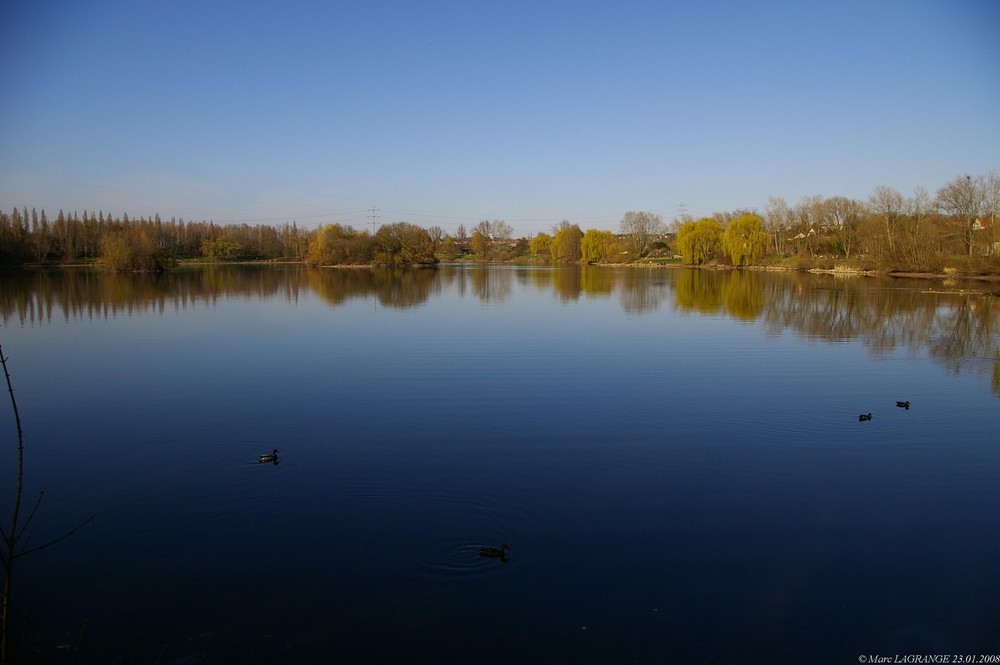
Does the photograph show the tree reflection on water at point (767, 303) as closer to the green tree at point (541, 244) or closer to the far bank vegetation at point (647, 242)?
the far bank vegetation at point (647, 242)

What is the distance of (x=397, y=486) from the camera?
607 cm

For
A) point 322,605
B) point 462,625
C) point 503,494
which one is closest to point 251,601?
point 322,605

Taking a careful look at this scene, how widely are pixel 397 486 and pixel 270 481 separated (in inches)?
51.8

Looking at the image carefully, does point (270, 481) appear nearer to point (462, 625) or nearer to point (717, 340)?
point (462, 625)

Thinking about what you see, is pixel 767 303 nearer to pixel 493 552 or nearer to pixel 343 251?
pixel 493 552

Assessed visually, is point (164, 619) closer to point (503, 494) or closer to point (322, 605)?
point (322, 605)

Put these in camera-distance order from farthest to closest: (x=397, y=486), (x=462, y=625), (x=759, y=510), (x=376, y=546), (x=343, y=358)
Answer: (x=343, y=358) → (x=397, y=486) → (x=759, y=510) → (x=376, y=546) → (x=462, y=625)

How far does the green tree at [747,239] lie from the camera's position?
2095 inches

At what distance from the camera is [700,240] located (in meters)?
59.0

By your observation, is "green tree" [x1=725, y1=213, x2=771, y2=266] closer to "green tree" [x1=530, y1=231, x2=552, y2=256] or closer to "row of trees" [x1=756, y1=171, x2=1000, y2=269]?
"row of trees" [x1=756, y1=171, x2=1000, y2=269]

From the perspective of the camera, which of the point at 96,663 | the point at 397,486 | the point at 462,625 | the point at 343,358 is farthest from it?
the point at 343,358

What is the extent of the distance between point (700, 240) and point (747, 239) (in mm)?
5981

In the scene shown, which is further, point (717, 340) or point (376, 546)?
point (717, 340)

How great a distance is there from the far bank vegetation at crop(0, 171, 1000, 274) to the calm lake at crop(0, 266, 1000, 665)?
97.2 feet
